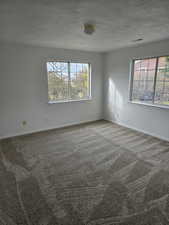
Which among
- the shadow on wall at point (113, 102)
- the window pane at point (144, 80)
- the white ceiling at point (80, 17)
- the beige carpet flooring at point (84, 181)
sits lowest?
the beige carpet flooring at point (84, 181)

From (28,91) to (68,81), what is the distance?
4.16ft

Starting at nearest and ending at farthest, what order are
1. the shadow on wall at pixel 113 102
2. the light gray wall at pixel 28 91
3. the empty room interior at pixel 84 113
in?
the empty room interior at pixel 84 113
the light gray wall at pixel 28 91
the shadow on wall at pixel 113 102

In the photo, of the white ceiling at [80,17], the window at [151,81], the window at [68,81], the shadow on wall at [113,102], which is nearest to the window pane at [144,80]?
the window at [151,81]

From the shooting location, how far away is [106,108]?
17.5ft

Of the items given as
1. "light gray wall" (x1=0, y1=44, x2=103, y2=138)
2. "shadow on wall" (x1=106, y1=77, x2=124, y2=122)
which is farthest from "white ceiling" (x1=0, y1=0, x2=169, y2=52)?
"shadow on wall" (x1=106, y1=77, x2=124, y2=122)

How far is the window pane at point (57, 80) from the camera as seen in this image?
4230 millimetres

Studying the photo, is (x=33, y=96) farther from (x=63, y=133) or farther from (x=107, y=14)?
(x=107, y=14)

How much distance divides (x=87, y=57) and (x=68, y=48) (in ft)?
2.50

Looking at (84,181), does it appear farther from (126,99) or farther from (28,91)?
(126,99)

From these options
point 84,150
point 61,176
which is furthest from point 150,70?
point 61,176

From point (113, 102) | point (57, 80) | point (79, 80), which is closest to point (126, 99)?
point (113, 102)

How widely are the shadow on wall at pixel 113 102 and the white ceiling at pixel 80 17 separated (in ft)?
7.07

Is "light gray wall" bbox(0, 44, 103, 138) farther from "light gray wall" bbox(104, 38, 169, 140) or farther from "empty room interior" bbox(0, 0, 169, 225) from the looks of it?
"light gray wall" bbox(104, 38, 169, 140)

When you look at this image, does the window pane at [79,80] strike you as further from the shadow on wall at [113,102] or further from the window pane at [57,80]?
the shadow on wall at [113,102]
